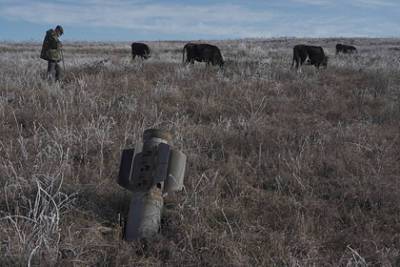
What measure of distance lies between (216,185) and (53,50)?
8.94m

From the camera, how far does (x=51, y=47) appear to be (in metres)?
12.3

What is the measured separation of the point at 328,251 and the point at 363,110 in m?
4.83

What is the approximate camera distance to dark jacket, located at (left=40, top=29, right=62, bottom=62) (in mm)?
12042

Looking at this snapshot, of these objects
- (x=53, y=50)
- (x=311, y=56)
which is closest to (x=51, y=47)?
(x=53, y=50)

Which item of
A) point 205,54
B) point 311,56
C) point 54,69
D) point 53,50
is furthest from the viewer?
point 205,54

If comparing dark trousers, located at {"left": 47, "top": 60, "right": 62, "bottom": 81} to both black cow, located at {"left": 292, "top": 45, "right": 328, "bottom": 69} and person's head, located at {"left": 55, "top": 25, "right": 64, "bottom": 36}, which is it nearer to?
person's head, located at {"left": 55, "top": 25, "right": 64, "bottom": 36}

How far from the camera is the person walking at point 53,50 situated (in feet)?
39.2

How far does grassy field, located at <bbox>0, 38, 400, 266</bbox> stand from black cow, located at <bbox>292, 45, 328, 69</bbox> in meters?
7.23

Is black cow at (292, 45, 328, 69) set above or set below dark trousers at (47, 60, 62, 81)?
above

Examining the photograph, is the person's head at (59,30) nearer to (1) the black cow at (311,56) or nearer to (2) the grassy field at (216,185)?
(2) the grassy field at (216,185)

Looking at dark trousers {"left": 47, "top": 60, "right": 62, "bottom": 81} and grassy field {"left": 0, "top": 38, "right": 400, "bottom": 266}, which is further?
dark trousers {"left": 47, "top": 60, "right": 62, "bottom": 81}

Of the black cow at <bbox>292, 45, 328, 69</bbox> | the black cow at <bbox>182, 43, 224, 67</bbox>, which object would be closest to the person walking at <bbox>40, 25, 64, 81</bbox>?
the black cow at <bbox>182, 43, 224, 67</bbox>

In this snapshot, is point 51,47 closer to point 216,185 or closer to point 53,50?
point 53,50

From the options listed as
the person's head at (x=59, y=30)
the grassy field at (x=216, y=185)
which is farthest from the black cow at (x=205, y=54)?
the grassy field at (x=216, y=185)
